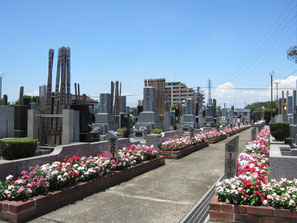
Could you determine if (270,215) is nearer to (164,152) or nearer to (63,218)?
(63,218)

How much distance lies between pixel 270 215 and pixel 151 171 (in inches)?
209

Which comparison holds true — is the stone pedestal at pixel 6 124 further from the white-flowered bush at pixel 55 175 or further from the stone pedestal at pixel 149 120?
the stone pedestal at pixel 149 120

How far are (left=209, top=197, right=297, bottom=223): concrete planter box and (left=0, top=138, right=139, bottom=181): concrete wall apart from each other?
13.4 feet

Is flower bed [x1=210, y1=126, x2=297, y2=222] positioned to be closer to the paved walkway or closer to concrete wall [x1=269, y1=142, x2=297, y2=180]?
concrete wall [x1=269, y1=142, x2=297, y2=180]

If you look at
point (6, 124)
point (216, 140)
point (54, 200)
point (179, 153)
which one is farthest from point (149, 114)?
point (54, 200)

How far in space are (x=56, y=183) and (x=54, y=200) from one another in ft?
1.28

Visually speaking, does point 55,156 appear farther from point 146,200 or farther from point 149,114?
point 149,114

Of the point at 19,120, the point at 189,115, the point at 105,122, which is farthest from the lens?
the point at 189,115

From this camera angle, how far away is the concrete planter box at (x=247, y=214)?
4.11m

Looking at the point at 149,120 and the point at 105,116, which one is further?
the point at 105,116

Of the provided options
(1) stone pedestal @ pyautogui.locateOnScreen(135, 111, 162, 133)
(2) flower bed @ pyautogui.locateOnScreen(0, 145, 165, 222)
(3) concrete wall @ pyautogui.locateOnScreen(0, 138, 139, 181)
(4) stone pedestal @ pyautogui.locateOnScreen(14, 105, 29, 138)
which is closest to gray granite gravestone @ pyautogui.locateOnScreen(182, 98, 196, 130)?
(1) stone pedestal @ pyautogui.locateOnScreen(135, 111, 162, 133)

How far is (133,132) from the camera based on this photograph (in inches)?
912

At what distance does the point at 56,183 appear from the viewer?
557cm

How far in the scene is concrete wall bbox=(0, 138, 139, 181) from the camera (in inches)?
217
